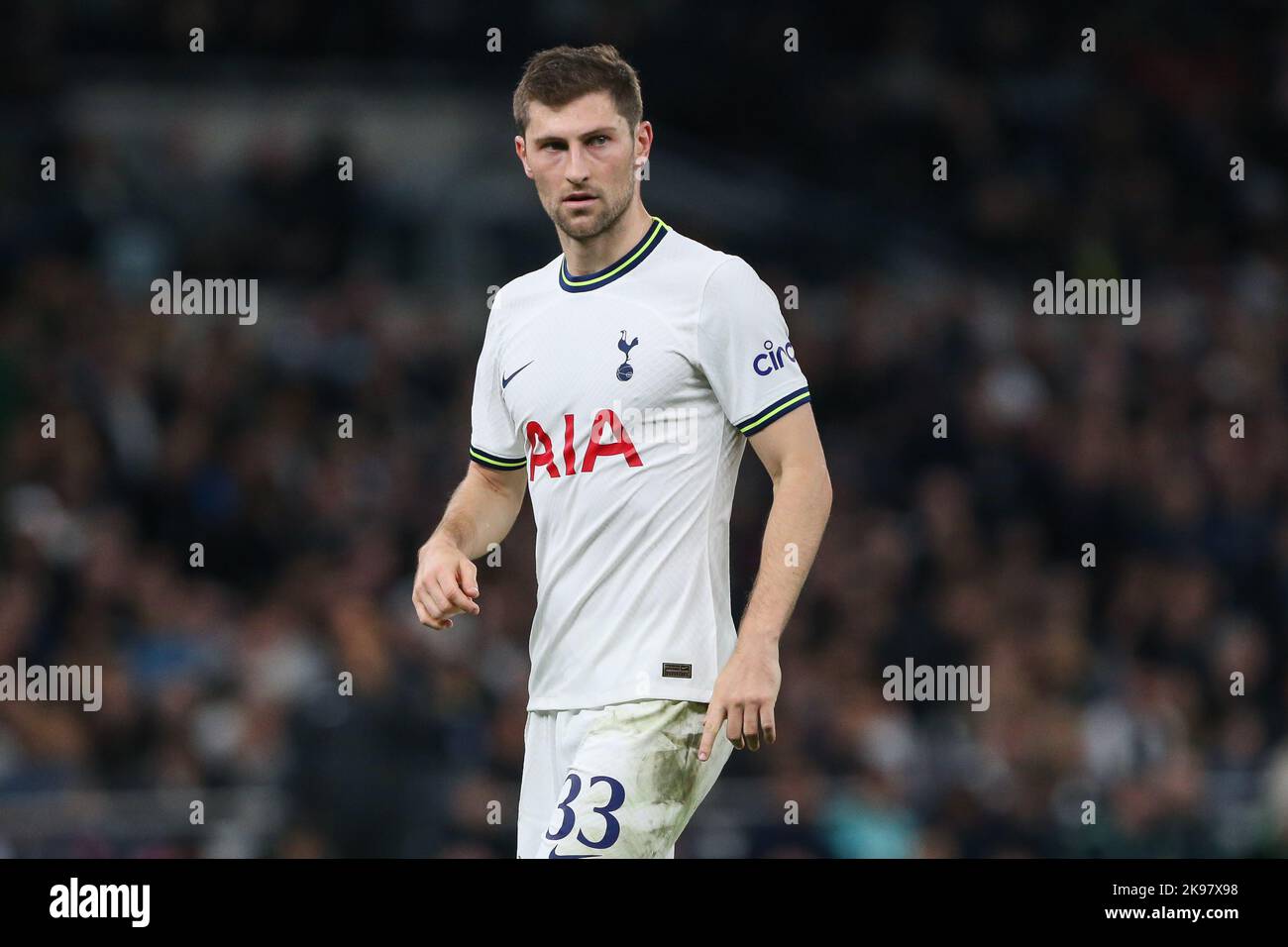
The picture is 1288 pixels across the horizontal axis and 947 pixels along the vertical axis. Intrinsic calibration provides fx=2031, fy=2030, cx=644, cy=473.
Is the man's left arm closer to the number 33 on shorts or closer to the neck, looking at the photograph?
the number 33 on shorts

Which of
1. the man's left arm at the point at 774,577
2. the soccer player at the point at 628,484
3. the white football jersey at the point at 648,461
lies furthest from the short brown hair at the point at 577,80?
the man's left arm at the point at 774,577

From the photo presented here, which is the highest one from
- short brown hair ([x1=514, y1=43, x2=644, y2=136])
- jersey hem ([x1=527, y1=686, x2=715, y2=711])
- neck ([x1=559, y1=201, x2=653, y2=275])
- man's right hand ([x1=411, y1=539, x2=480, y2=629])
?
short brown hair ([x1=514, y1=43, x2=644, y2=136])

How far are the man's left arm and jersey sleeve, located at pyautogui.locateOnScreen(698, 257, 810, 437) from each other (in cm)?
4

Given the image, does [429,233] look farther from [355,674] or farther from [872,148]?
[355,674]

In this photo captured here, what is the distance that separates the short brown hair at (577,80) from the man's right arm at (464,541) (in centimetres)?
97

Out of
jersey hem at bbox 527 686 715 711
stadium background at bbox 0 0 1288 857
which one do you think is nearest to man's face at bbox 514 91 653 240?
jersey hem at bbox 527 686 715 711

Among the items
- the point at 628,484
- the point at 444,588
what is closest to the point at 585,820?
the point at 444,588

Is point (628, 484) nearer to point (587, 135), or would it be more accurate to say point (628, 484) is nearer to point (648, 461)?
point (648, 461)

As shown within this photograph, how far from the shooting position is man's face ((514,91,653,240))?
192 inches

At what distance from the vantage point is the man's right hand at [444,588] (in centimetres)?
470

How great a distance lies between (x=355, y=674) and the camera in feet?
30.7
